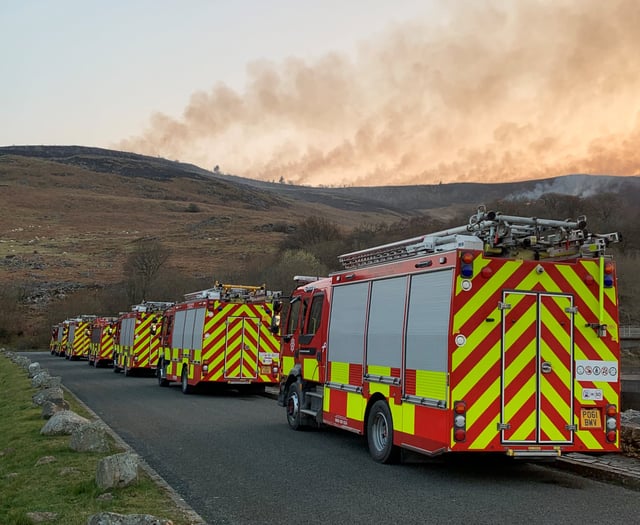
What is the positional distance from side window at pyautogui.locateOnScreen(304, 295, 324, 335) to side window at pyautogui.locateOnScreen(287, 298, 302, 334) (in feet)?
2.34

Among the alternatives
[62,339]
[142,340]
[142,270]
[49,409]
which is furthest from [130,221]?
[49,409]

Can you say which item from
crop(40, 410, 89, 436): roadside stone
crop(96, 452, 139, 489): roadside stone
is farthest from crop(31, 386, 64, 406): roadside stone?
crop(96, 452, 139, 489): roadside stone

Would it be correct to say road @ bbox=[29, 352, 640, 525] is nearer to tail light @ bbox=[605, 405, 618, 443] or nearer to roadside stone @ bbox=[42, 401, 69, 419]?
tail light @ bbox=[605, 405, 618, 443]

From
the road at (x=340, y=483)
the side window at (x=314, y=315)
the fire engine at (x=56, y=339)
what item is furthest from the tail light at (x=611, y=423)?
the fire engine at (x=56, y=339)

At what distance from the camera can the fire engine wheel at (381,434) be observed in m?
10.6

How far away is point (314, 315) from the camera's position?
14.0 m

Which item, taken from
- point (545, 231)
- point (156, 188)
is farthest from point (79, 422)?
point (156, 188)

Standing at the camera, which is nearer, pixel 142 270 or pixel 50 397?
pixel 50 397

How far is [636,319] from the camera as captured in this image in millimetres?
53625

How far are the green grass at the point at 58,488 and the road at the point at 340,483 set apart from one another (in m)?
0.51

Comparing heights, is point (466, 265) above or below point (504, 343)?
above

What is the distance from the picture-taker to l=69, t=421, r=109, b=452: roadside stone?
1065 centimetres

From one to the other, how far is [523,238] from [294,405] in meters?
6.32

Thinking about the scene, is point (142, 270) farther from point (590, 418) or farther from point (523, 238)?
point (590, 418)
